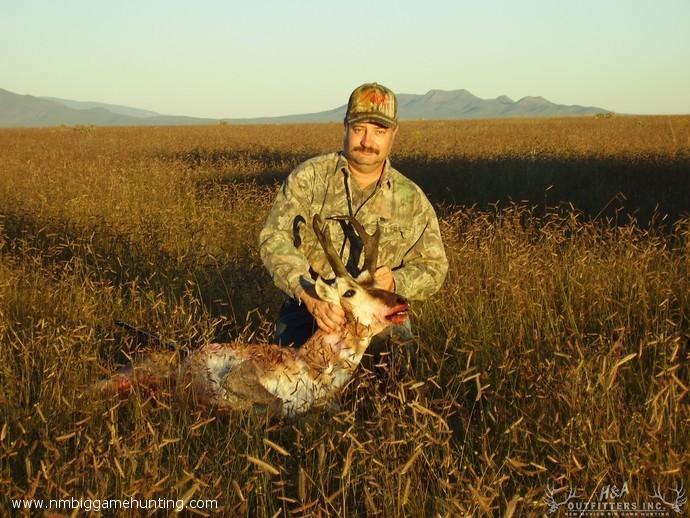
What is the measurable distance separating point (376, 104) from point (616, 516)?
2.88 m

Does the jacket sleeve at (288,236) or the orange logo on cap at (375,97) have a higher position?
the orange logo on cap at (375,97)

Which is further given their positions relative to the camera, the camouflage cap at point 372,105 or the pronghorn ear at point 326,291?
the camouflage cap at point 372,105

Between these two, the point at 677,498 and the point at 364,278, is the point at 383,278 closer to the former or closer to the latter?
the point at 364,278

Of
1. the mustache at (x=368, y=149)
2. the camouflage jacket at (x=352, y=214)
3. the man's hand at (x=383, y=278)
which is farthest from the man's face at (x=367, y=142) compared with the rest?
the man's hand at (x=383, y=278)

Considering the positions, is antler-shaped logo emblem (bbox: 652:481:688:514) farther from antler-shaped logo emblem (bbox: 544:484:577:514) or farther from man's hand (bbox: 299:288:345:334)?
man's hand (bbox: 299:288:345:334)

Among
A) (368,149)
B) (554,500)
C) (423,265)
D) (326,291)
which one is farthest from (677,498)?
(368,149)

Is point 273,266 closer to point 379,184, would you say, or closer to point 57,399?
point 379,184

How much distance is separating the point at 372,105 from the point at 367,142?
242 millimetres

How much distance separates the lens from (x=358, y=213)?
464cm

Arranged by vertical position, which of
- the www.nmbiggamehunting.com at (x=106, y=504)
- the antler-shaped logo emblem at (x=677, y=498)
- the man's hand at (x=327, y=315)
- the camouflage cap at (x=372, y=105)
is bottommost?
the www.nmbiggamehunting.com at (x=106, y=504)

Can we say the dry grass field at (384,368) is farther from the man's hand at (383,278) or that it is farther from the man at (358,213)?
the man's hand at (383,278)

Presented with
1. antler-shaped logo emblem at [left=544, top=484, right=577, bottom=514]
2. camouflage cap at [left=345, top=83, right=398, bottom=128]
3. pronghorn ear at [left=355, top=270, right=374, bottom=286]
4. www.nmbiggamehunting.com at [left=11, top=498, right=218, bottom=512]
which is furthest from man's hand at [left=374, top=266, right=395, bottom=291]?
www.nmbiggamehunting.com at [left=11, top=498, right=218, bottom=512]

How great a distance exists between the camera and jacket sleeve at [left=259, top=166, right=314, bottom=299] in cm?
409

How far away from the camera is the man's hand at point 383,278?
153 inches
